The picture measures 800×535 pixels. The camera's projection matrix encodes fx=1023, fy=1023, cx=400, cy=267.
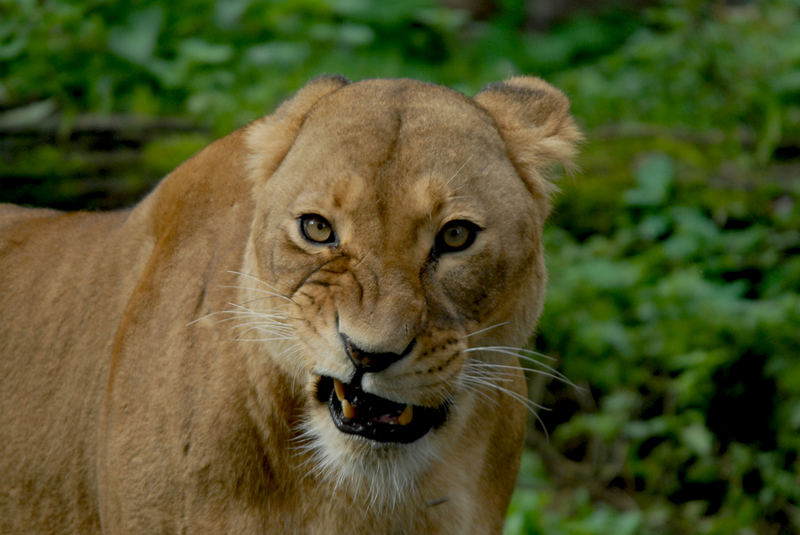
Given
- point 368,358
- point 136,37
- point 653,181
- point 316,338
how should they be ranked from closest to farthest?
point 368,358 → point 316,338 → point 136,37 → point 653,181

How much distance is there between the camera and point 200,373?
2.11m

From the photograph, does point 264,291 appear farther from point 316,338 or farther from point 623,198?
point 623,198

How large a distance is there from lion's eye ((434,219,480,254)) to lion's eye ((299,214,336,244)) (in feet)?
0.67

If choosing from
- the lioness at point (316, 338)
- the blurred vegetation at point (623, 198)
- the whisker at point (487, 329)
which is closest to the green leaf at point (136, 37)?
the blurred vegetation at point (623, 198)

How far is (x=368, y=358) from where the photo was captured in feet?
5.76

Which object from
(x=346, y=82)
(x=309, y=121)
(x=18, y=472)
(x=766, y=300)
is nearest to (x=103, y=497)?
(x=18, y=472)

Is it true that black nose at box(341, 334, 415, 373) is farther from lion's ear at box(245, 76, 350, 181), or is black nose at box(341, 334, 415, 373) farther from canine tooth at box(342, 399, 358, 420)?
lion's ear at box(245, 76, 350, 181)

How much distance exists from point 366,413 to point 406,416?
3.3 inches

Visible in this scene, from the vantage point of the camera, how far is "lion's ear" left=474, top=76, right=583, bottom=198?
2.20m

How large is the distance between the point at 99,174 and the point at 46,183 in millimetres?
237

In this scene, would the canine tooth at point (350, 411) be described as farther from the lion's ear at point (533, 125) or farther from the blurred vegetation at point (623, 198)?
the blurred vegetation at point (623, 198)

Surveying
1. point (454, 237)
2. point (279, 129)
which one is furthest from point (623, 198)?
point (454, 237)

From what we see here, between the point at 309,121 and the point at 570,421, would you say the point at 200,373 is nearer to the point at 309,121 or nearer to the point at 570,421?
the point at 309,121

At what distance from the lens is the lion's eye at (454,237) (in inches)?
76.6
